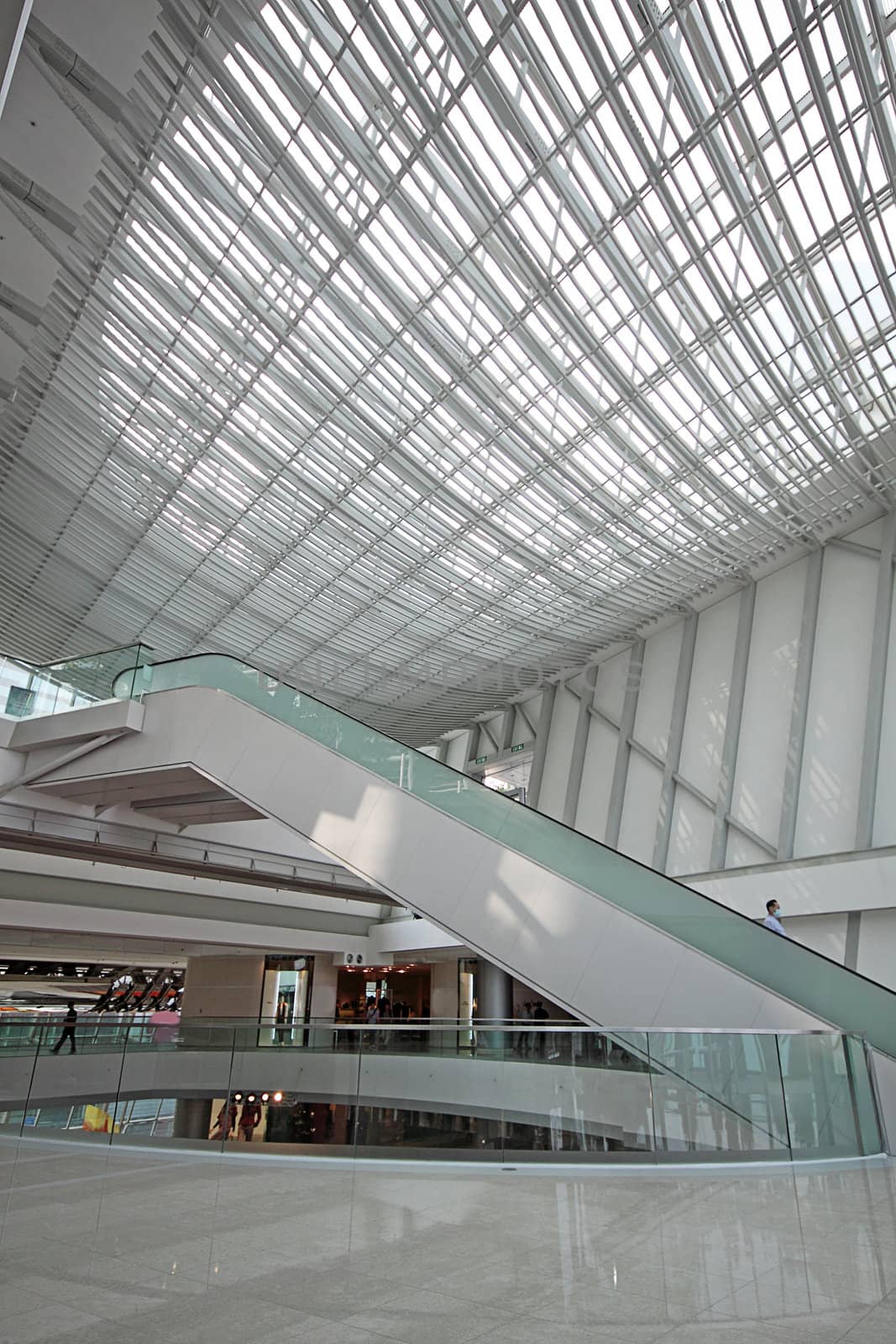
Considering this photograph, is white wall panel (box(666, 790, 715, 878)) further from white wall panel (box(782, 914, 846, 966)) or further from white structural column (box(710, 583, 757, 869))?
white wall panel (box(782, 914, 846, 966))

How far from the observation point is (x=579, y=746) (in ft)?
84.1

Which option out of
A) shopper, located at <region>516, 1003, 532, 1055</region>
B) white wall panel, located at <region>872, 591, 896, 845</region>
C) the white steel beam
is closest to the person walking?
shopper, located at <region>516, 1003, 532, 1055</region>

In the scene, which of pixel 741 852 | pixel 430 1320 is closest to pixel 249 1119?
pixel 430 1320

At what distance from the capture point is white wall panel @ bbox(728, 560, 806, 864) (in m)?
19.1

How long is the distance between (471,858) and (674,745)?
13051mm

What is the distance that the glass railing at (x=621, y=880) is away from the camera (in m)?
8.36

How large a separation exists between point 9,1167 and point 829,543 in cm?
1908

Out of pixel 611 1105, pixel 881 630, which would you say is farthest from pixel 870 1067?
pixel 881 630

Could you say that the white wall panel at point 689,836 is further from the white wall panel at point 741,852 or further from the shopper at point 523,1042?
the shopper at point 523,1042

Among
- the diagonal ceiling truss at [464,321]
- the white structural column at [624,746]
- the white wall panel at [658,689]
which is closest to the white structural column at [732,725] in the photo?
the diagonal ceiling truss at [464,321]

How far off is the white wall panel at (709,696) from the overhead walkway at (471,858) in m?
12.0

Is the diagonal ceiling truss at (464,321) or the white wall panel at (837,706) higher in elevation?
the diagonal ceiling truss at (464,321)

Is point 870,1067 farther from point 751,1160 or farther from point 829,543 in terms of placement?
point 829,543

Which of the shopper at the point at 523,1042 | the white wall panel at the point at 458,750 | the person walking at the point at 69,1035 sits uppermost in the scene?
the white wall panel at the point at 458,750
